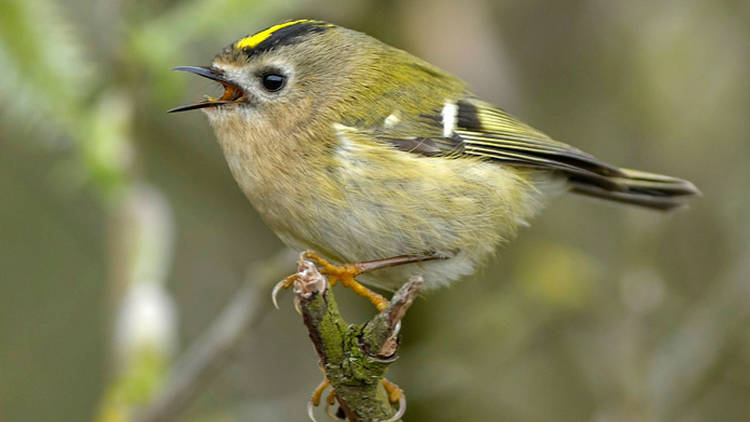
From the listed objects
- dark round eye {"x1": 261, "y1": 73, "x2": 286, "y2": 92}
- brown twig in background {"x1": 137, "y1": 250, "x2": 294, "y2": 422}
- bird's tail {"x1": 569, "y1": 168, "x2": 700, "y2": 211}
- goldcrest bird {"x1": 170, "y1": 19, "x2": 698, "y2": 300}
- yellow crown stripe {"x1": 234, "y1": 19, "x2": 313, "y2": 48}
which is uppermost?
yellow crown stripe {"x1": 234, "y1": 19, "x2": 313, "y2": 48}

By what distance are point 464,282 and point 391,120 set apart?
1.48 metres

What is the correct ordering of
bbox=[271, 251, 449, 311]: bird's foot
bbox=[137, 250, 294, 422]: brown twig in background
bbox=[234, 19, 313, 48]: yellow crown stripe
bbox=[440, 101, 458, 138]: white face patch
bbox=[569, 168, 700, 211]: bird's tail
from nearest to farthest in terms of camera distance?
bbox=[271, 251, 449, 311]: bird's foot → bbox=[234, 19, 313, 48]: yellow crown stripe → bbox=[440, 101, 458, 138]: white face patch → bbox=[137, 250, 294, 422]: brown twig in background → bbox=[569, 168, 700, 211]: bird's tail

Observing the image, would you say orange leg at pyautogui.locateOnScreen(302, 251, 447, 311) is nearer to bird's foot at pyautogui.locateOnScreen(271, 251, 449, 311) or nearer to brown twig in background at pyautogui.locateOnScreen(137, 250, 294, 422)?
bird's foot at pyautogui.locateOnScreen(271, 251, 449, 311)

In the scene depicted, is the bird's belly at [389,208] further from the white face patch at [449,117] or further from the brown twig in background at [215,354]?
the brown twig in background at [215,354]

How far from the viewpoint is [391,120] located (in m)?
2.48

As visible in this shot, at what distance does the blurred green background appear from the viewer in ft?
9.43

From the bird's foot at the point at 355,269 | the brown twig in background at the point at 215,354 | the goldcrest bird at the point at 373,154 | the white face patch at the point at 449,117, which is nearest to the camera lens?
the bird's foot at the point at 355,269

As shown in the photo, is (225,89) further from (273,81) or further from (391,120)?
(391,120)

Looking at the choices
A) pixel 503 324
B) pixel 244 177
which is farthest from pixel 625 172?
pixel 244 177

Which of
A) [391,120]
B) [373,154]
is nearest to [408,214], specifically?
[373,154]

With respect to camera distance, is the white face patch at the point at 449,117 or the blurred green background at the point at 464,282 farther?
the blurred green background at the point at 464,282

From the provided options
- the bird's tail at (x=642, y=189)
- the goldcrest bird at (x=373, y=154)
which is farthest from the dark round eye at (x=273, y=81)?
the bird's tail at (x=642, y=189)

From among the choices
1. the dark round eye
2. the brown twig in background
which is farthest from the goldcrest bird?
the brown twig in background

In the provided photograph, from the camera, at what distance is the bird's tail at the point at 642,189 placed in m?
2.85
